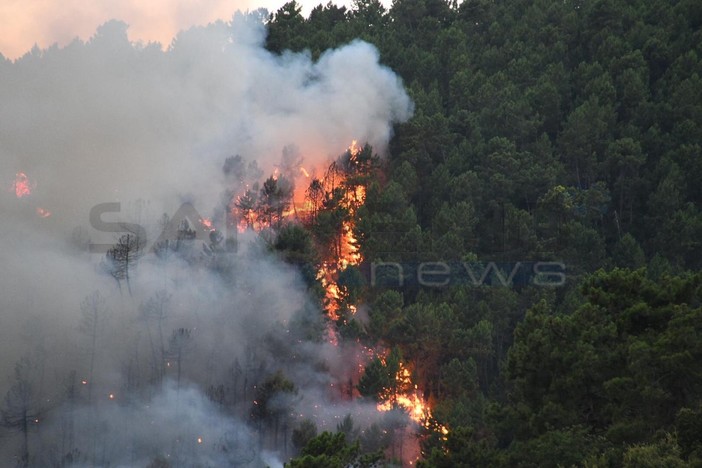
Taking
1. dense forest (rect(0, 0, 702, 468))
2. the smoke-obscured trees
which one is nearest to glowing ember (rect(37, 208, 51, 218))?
dense forest (rect(0, 0, 702, 468))

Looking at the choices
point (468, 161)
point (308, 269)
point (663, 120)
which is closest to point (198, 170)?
point (308, 269)

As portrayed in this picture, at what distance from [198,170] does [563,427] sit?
35.4 meters

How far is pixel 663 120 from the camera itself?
192 feet

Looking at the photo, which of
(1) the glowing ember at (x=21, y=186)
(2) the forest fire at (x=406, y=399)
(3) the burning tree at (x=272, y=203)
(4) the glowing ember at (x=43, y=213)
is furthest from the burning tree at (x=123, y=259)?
(2) the forest fire at (x=406, y=399)

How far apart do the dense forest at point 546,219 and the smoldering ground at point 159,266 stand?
4022mm

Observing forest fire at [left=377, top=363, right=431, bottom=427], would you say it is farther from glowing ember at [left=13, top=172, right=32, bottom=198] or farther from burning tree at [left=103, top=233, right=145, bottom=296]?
glowing ember at [left=13, top=172, right=32, bottom=198]

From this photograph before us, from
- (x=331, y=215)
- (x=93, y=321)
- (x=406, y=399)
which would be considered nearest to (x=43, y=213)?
(x=93, y=321)

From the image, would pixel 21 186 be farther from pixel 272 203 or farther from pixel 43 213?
pixel 272 203

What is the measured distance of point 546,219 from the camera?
5416 centimetres

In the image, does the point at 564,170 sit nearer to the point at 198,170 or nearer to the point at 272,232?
the point at 272,232

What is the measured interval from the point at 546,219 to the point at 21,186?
3163 cm

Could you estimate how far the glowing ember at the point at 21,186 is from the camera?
5919cm

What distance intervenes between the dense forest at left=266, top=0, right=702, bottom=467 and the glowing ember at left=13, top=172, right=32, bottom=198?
2127 centimetres

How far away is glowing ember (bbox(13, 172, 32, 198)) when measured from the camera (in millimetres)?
59188
